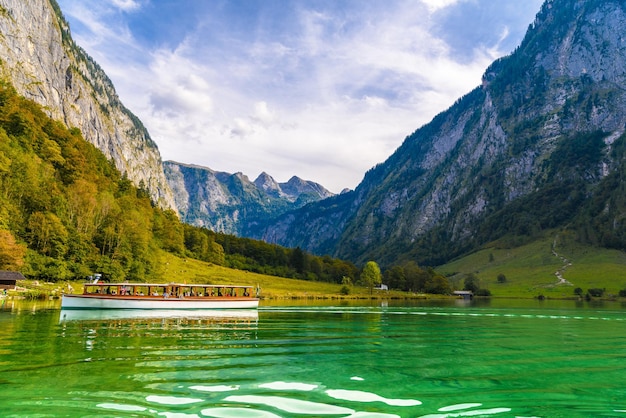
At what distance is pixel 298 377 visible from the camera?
19.5m

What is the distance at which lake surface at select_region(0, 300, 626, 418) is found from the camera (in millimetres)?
14203

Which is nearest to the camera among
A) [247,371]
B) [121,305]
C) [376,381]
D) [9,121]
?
[376,381]

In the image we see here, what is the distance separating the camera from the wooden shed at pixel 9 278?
8062 cm

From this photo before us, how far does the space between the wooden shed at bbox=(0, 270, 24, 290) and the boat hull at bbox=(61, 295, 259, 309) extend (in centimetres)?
2559

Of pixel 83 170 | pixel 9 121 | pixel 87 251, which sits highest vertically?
pixel 9 121

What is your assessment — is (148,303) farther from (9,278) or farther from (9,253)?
Result: (9,253)

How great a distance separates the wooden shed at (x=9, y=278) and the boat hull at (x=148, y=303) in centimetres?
2559

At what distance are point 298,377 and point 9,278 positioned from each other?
83.9m

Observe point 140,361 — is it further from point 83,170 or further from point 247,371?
point 83,170

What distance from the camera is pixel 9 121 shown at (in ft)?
403

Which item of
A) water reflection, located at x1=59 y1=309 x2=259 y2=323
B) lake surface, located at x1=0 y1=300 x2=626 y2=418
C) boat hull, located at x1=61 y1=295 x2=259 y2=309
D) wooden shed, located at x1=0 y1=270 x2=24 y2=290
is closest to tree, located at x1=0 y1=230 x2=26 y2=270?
wooden shed, located at x1=0 y1=270 x2=24 y2=290

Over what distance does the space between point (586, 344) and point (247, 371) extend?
97.9 ft

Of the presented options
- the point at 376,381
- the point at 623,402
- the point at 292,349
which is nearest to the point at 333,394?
the point at 376,381

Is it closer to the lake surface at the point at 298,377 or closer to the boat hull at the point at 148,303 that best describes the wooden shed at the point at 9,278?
the boat hull at the point at 148,303
